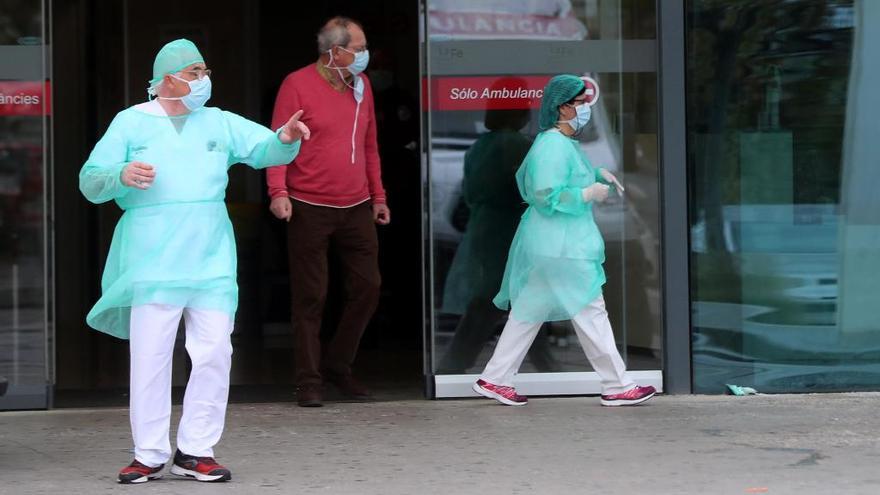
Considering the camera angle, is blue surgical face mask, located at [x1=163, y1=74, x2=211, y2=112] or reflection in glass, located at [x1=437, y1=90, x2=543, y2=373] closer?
blue surgical face mask, located at [x1=163, y1=74, x2=211, y2=112]

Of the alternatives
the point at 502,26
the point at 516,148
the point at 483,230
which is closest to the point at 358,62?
the point at 502,26

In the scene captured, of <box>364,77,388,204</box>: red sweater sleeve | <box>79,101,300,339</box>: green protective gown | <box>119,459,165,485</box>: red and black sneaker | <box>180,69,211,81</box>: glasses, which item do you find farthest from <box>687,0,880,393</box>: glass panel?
<box>119,459,165,485</box>: red and black sneaker

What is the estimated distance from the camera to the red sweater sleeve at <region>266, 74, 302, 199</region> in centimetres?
788

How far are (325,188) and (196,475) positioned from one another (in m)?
2.34

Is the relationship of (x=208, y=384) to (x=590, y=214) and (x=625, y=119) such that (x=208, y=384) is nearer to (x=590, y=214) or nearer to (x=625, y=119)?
(x=590, y=214)

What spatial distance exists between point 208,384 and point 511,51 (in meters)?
3.01

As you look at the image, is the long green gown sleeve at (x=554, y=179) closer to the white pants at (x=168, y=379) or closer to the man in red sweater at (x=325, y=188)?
the man in red sweater at (x=325, y=188)

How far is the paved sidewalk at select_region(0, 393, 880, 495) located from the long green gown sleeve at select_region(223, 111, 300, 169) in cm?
127

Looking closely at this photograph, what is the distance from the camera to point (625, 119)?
8297 mm

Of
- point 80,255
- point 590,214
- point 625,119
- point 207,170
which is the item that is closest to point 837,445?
point 590,214

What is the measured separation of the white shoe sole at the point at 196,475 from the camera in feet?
19.7

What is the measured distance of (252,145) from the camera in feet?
20.3

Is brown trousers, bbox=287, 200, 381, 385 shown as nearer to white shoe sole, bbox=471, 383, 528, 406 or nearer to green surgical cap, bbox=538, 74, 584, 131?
white shoe sole, bbox=471, 383, 528, 406

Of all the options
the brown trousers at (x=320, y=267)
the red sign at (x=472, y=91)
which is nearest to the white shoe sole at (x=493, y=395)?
the brown trousers at (x=320, y=267)
